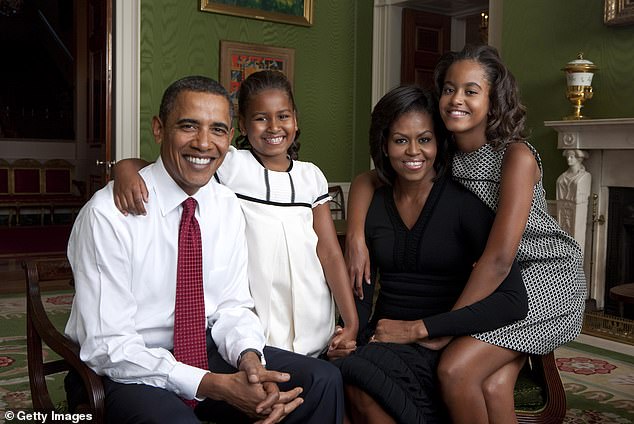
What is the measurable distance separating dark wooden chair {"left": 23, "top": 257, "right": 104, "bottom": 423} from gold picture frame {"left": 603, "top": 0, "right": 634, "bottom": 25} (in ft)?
13.6

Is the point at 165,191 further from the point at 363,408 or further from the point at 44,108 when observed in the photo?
the point at 44,108

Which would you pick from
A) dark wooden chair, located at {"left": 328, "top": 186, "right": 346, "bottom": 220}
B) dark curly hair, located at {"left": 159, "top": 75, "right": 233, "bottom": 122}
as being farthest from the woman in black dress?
dark wooden chair, located at {"left": 328, "top": 186, "right": 346, "bottom": 220}

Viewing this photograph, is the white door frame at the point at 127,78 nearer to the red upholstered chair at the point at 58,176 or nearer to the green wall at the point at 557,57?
the green wall at the point at 557,57

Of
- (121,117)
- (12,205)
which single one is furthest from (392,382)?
(12,205)

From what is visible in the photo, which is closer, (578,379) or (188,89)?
(188,89)

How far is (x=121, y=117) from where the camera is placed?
595 centimetres

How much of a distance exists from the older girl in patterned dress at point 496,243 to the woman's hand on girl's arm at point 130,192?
73cm

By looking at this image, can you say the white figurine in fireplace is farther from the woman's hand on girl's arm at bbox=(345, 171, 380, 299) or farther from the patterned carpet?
the woman's hand on girl's arm at bbox=(345, 171, 380, 299)

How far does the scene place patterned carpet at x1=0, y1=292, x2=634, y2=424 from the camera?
317cm

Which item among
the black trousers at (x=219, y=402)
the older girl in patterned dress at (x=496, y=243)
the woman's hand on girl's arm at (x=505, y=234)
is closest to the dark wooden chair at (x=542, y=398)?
the older girl in patterned dress at (x=496, y=243)

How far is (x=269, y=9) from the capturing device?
6.64 metres

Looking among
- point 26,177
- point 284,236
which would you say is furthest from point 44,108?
point 284,236

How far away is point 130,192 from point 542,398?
1381 millimetres

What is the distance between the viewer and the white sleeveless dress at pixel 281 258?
2133mm
